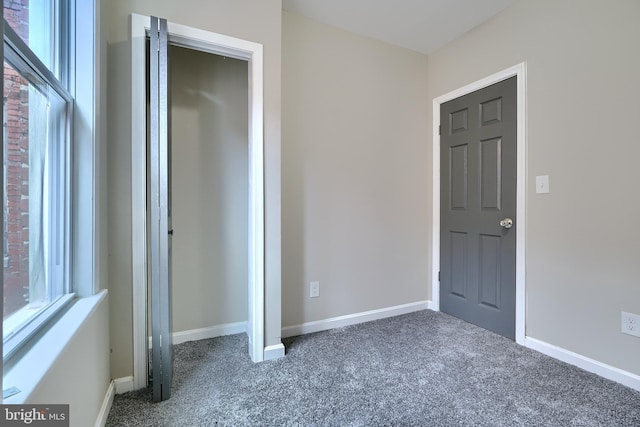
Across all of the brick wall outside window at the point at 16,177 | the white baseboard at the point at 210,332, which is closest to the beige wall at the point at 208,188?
the white baseboard at the point at 210,332

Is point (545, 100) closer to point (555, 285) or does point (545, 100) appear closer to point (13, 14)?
point (555, 285)

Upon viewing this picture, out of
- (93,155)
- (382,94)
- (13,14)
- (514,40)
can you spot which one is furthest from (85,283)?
(514,40)

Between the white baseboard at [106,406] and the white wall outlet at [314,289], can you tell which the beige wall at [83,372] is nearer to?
the white baseboard at [106,406]

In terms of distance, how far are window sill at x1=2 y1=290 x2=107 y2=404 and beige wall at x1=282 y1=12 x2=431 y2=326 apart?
1388 mm

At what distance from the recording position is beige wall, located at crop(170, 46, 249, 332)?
7.40ft

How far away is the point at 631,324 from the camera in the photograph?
1.70m

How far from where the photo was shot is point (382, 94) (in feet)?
9.00

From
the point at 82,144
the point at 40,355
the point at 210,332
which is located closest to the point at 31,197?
the point at 82,144

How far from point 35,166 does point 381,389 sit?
1842 millimetres

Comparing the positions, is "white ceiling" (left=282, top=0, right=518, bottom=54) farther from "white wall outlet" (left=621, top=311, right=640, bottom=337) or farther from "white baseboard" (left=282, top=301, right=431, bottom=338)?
"white baseboard" (left=282, top=301, right=431, bottom=338)

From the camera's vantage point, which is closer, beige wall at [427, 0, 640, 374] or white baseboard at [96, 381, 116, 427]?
white baseboard at [96, 381, 116, 427]

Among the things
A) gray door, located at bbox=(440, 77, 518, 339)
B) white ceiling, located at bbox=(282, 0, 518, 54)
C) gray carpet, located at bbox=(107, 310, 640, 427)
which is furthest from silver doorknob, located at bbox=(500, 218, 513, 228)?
white ceiling, located at bbox=(282, 0, 518, 54)

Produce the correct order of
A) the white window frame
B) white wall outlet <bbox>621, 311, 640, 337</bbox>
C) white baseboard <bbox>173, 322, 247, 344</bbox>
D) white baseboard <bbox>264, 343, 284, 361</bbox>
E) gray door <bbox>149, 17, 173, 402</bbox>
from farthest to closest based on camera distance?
white baseboard <bbox>173, 322, 247, 344</bbox> → white baseboard <bbox>264, 343, 284, 361</bbox> → white wall outlet <bbox>621, 311, 640, 337</bbox> → gray door <bbox>149, 17, 173, 402</bbox> → the white window frame

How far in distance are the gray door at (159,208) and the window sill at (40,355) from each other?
1.23 ft
